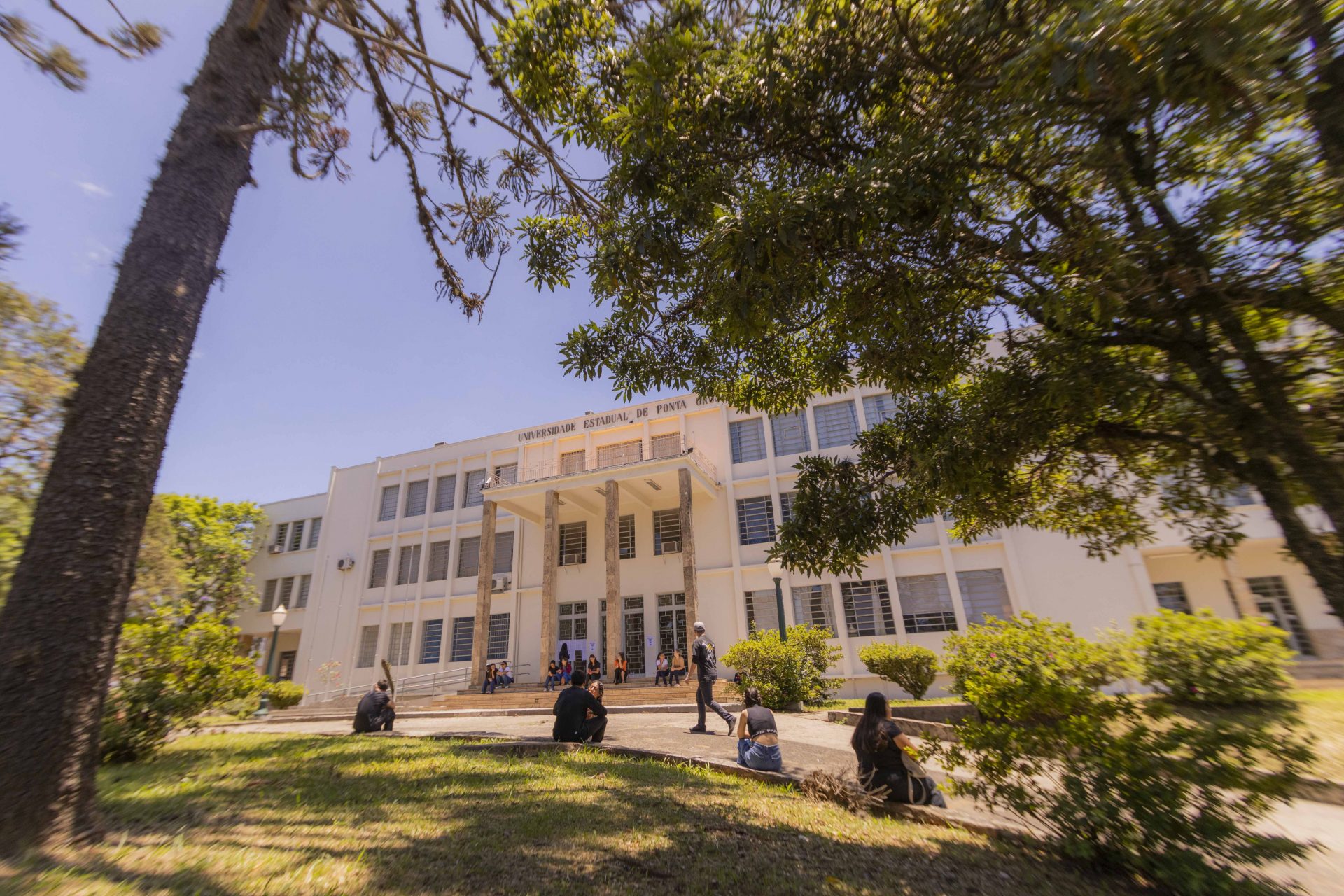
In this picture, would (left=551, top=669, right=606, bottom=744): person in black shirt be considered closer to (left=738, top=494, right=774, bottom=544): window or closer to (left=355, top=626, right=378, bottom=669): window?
(left=738, top=494, right=774, bottom=544): window

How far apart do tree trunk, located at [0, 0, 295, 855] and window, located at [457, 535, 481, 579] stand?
840 inches

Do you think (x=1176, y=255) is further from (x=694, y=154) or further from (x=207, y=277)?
(x=207, y=277)

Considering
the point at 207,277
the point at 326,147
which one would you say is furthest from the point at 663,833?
the point at 326,147

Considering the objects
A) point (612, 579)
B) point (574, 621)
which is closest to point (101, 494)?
point (612, 579)

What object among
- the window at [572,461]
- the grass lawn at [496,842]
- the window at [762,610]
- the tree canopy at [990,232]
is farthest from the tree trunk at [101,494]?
the window at [572,461]

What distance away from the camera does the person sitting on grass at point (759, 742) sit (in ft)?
21.2

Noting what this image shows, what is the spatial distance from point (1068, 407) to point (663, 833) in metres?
4.38

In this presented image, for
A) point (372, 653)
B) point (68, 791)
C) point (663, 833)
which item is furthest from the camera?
point (372, 653)

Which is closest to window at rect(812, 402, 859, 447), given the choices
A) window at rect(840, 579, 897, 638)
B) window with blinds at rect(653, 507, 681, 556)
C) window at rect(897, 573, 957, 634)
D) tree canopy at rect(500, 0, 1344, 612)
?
window at rect(840, 579, 897, 638)

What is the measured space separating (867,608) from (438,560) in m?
18.0

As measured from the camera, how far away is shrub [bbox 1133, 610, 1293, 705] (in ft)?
23.4

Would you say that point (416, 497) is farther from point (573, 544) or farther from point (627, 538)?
point (627, 538)

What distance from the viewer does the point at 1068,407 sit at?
4512 mm

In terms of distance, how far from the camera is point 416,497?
2734cm
